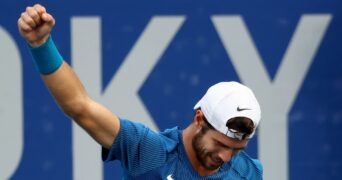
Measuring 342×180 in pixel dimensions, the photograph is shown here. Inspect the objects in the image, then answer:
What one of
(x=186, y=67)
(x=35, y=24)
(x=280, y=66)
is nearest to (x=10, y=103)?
(x=186, y=67)

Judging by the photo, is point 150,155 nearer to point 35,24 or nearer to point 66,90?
point 66,90

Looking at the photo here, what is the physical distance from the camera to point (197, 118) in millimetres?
3037

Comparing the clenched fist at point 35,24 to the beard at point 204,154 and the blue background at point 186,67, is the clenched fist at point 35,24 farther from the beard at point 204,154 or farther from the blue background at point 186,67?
the blue background at point 186,67

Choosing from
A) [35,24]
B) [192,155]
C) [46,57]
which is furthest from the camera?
[192,155]

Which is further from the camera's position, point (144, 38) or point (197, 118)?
point (144, 38)

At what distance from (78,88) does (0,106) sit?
1.53m

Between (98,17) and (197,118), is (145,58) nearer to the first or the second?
(98,17)

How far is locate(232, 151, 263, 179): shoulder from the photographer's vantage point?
10.3 ft

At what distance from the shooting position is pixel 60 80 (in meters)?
2.71

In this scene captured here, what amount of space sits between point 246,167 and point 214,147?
246mm

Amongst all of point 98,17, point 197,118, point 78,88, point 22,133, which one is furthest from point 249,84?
point 78,88

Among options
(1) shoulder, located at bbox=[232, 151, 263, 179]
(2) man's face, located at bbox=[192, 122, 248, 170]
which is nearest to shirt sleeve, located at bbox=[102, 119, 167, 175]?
(2) man's face, located at bbox=[192, 122, 248, 170]

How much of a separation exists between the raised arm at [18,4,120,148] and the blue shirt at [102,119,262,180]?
41 mm

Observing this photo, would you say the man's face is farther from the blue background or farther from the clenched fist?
the blue background
